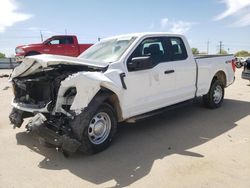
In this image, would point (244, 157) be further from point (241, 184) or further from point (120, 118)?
point (120, 118)

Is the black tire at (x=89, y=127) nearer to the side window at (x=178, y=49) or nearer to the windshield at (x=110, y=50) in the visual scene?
the windshield at (x=110, y=50)

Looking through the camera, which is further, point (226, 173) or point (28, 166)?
point (28, 166)

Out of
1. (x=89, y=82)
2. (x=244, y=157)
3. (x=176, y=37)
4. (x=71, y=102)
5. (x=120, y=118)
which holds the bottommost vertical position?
(x=244, y=157)

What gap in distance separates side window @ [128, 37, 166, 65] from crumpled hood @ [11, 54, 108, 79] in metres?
0.92

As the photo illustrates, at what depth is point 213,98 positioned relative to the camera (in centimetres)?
751

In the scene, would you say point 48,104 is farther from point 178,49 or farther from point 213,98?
point 213,98

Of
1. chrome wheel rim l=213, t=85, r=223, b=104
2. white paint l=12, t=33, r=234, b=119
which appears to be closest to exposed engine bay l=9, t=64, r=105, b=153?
white paint l=12, t=33, r=234, b=119

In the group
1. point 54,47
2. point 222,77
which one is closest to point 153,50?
point 222,77

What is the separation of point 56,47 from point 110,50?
42.2ft

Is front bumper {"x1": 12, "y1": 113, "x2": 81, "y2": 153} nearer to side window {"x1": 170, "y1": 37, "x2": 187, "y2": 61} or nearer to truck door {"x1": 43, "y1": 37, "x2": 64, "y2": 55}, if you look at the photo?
side window {"x1": 170, "y1": 37, "x2": 187, "y2": 61}

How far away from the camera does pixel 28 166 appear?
4156 mm

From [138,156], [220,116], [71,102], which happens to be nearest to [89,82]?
[71,102]

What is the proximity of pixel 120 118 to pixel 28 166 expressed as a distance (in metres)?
1.72

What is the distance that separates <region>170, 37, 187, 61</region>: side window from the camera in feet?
20.2
